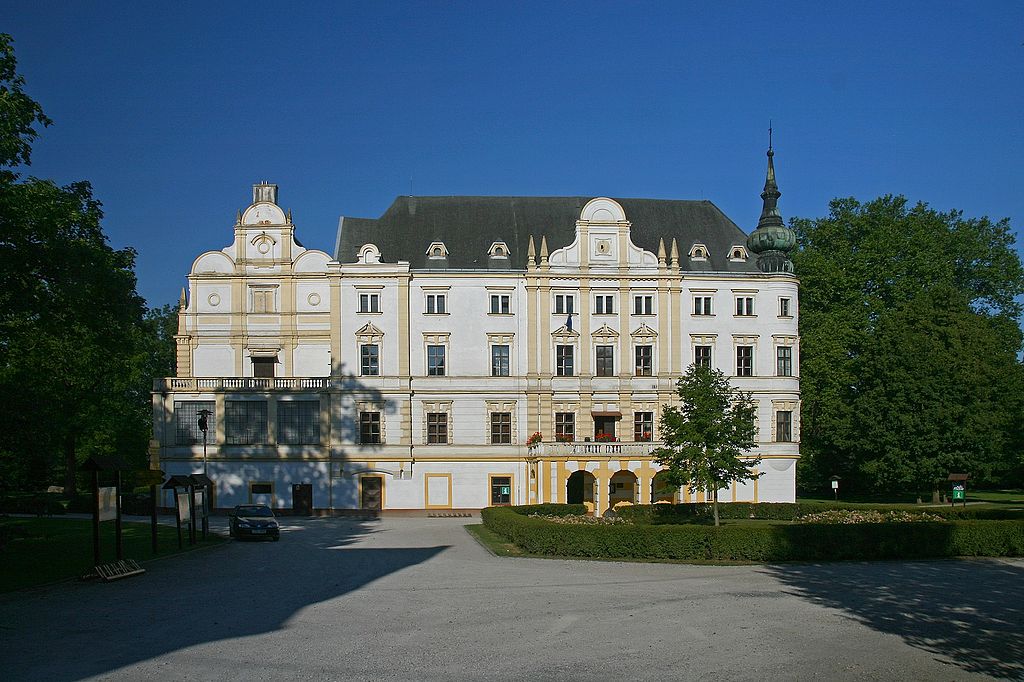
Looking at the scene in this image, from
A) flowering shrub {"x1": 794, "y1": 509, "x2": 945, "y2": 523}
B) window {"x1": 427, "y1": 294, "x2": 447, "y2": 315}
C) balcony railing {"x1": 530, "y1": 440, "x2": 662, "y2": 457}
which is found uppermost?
window {"x1": 427, "y1": 294, "x2": 447, "y2": 315}

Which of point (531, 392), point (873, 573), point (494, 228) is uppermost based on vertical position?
point (494, 228)

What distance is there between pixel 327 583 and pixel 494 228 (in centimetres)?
3807

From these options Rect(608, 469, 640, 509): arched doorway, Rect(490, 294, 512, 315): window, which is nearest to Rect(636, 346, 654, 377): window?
Rect(608, 469, 640, 509): arched doorway

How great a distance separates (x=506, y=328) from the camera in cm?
5816

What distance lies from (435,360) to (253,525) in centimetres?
1994

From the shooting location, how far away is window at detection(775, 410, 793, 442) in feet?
195

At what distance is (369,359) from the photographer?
57.4m

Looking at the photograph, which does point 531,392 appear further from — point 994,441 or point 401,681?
point 401,681

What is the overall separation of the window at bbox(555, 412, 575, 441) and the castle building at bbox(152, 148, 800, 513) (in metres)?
0.09

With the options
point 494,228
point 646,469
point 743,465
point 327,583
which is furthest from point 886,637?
point 494,228

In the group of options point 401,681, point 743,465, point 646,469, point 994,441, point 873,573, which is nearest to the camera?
point 401,681

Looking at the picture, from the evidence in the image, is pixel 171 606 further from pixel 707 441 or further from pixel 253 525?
pixel 707 441

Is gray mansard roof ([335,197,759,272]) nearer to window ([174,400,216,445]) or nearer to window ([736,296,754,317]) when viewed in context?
window ([736,296,754,317])

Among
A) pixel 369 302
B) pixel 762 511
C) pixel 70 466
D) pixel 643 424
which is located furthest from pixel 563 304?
pixel 70 466
